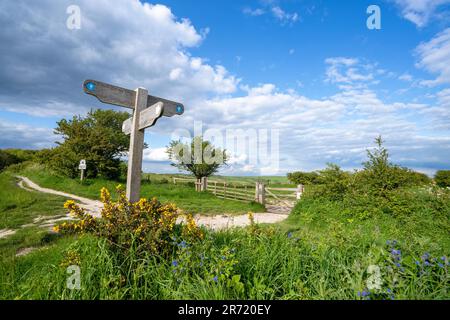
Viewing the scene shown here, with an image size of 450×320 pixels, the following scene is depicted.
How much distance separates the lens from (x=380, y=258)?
2.75 meters

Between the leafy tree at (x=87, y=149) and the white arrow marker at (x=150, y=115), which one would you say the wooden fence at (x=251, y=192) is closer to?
the leafy tree at (x=87, y=149)

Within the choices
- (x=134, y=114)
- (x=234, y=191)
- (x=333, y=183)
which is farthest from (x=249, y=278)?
(x=234, y=191)

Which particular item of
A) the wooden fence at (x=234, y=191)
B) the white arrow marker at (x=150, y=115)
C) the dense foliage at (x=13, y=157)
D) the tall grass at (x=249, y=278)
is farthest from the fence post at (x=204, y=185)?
the dense foliage at (x=13, y=157)

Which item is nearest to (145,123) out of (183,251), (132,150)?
(132,150)

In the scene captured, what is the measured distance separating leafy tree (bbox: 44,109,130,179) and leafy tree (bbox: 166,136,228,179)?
17.9 feet

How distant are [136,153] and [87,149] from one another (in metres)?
17.0

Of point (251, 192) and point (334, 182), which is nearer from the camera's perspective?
point (334, 182)

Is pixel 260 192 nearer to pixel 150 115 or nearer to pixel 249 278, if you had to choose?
pixel 150 115

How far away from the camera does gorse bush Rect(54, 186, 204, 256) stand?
9.62 ft

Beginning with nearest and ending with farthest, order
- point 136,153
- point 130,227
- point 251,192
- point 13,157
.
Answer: point 130,227 < point 136,153 < point 251,192 < point 13,157

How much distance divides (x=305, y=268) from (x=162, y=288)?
5.23ft

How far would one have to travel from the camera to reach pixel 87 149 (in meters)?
18.5

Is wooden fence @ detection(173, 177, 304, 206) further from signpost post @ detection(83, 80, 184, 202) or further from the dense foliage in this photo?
the dense foliage
